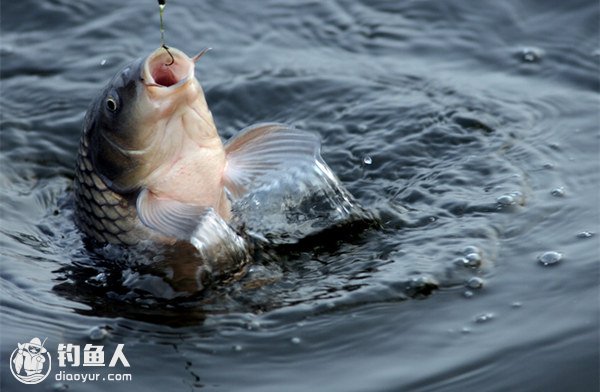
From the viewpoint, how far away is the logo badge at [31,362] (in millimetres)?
4245

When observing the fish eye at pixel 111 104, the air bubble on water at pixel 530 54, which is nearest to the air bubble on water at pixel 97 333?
the fish eye at pixel 111 104

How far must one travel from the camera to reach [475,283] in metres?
4.72

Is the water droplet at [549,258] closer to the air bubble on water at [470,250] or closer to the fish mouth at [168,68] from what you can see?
the air bubble on water at [470,250]

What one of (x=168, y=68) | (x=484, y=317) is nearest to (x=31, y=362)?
(x=168, y=68)

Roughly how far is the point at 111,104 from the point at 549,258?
2.00 m

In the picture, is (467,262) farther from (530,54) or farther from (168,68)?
(530,54)

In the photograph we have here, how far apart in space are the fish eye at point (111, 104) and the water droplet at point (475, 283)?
1.67 m

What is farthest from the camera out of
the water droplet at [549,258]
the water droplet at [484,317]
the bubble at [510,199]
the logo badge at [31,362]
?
the bubble at [510,199]

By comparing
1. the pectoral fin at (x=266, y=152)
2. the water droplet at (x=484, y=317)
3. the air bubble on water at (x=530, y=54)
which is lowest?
the water droplet at (x=484, y=317)

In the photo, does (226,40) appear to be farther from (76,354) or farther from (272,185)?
(76,354)

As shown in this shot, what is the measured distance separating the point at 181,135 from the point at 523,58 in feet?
10.0

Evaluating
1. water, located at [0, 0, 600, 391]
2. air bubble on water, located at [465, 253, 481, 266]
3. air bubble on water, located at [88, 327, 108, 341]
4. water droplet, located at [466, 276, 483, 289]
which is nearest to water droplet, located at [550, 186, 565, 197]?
water, located at [0, 0, 600, 391]

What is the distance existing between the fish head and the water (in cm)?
45

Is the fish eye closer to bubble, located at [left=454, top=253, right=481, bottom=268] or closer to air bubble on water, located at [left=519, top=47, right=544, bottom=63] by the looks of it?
bubble, located at [left=454, top=253, right=481, bottom=268]
